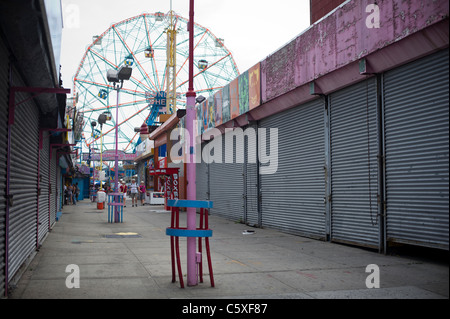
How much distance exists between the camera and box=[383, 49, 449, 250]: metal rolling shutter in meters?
8.06

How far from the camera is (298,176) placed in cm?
1342

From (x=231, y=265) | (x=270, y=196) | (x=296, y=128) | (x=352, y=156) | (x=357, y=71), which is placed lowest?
(x=231, y=265)

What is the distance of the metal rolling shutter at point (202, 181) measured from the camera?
75.0 ft

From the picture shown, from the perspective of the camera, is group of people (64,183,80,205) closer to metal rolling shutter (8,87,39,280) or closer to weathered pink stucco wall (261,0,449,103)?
weathered pink stucco wall (261,0,449,103)

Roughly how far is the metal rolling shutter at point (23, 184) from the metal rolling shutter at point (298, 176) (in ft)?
23.2

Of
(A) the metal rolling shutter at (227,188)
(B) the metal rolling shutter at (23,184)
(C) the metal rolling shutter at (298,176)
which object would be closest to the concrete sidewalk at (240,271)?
(B) the metal rolling shutter at (23,184)

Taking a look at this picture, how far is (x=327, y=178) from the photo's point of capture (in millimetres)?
11781

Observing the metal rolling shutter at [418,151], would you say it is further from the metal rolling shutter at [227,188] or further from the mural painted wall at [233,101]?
the metal rolling shutter at [227,188]

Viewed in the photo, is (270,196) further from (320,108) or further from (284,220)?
(320,108)

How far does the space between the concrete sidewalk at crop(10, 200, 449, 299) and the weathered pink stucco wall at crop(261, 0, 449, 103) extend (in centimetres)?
421

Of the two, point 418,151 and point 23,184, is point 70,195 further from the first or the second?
point 418,151

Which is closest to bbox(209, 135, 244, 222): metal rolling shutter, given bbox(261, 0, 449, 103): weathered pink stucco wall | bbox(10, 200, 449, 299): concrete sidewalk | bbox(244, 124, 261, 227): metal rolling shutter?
bbox(244, 124, 261, 227): metal rolling shutter
